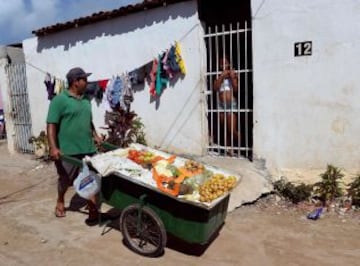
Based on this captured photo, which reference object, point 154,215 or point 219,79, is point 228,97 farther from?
point 154,215

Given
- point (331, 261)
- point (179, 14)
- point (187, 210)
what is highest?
point (179, 14)

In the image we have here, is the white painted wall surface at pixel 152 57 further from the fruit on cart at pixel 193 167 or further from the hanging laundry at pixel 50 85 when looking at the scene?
the fruit on cart at pixel 193 167

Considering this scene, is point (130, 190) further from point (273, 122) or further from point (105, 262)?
point (273, 122)

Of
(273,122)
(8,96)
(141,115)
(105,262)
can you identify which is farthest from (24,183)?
(273,122)

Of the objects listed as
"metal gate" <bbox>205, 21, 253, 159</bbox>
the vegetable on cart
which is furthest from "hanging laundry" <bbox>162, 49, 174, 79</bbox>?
the vegetable on cart

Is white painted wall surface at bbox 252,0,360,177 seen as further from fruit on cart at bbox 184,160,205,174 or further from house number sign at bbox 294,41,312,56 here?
fruit on cart at bbox 184,160,205,174

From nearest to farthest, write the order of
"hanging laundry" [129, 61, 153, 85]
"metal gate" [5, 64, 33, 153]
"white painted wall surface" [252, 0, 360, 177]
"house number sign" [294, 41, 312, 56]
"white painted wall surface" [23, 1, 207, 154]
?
"white painted wall surface" [252, 0, 360, 177] < "house number sign" [294, 41, 312, 56] < "white painted wall surface" [23, 1, 207, 154] < "hanging laundry" [129, 61, 153, 85] < "metal gate" [5, 64, 33, 153]

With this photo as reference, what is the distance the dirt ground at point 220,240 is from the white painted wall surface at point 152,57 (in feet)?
6.39

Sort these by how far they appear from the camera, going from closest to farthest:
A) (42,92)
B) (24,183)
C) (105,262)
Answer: (105,262), (24,183), (42,92)

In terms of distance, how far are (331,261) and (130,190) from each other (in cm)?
207

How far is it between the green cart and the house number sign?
8.03 feet

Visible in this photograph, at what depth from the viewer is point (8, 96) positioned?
10094mm

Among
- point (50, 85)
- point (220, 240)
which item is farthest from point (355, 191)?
point (50, 85)

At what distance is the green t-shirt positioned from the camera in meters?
4.80
